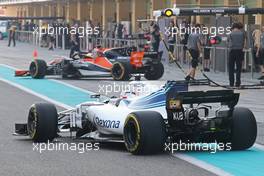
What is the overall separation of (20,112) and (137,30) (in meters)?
26.9

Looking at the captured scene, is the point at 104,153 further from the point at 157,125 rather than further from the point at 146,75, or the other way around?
the point at 146,75

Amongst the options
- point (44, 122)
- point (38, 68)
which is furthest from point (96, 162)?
point (38, 68)

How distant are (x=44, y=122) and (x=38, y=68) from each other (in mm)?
13789

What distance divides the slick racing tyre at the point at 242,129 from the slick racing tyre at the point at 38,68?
14585mm

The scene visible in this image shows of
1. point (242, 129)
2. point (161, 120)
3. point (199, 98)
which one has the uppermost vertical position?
point (199, 98)

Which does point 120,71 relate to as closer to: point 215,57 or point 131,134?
point 215,57

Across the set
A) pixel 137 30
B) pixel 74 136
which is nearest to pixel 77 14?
pixel 137 30

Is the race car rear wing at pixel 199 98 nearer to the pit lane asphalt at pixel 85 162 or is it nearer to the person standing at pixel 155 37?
the pit lane asphalt at pixel 85 162

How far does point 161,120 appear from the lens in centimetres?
945

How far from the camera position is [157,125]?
9383 mm

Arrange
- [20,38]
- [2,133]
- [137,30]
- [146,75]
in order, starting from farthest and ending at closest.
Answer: [20,38]
[137,30]
[146,75]
[2,133]

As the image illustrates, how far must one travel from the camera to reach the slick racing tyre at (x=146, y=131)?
9.34 metres

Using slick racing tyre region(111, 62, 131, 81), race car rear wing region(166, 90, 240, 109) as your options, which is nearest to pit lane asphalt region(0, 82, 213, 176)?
race car rear wing region(166, 90, 240, 109)

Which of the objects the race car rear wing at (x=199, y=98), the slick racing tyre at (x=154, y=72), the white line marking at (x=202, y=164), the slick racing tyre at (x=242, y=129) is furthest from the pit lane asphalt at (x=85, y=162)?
the slick racing tyre at (x=154, y=72)
